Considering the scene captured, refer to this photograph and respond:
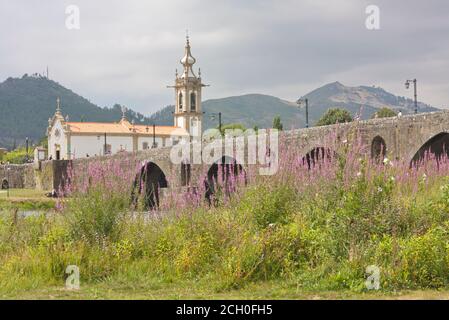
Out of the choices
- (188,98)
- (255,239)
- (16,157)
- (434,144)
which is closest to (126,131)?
(188,98)

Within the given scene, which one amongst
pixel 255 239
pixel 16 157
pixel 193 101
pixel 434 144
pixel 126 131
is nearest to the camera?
pixel 255 239

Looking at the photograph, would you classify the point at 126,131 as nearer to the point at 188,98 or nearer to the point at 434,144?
the point at 188,98

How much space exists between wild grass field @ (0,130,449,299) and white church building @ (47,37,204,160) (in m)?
91.8

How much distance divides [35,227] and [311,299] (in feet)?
19.3

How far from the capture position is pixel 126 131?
10938 cm

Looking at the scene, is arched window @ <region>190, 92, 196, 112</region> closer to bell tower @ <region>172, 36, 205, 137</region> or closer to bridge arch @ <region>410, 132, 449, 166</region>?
bell tower @ <region>172, 36, 205, 137</region>

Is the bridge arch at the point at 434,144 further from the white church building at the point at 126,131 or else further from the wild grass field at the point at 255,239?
the white church building at the point at 126,131

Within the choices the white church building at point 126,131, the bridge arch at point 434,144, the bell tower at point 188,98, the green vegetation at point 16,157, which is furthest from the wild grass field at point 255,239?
the green vegetation at point 16,157

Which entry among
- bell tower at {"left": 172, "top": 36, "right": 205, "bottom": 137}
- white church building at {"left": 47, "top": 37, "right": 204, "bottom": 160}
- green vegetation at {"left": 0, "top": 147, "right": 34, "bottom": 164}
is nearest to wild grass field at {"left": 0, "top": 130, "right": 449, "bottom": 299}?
white church building at {"left": 47, "top": 37, "right": 204, "bottom": 160}

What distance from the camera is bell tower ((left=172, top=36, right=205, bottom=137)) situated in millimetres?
110375

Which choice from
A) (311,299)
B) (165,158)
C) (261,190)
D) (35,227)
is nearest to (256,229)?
(261,190)

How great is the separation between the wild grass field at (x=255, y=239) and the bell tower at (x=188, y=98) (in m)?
99.6

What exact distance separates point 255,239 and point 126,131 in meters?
102

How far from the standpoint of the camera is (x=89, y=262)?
9.42m
